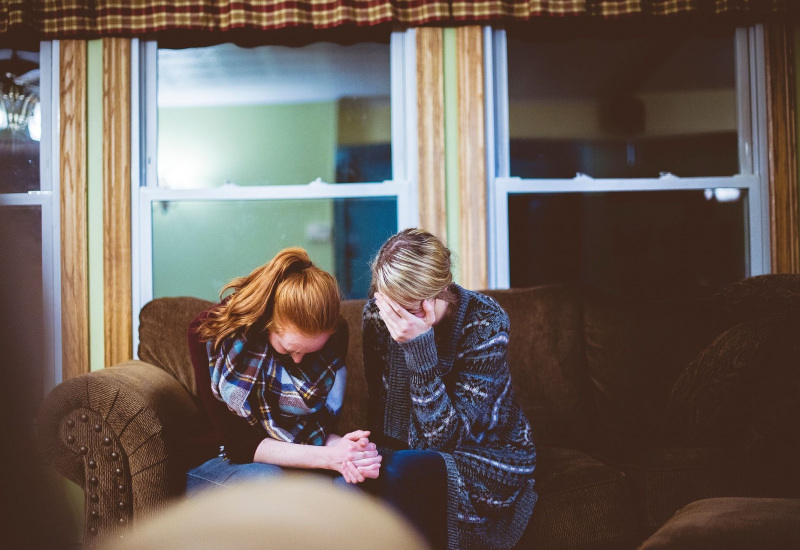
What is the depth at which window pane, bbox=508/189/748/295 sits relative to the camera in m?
2.90

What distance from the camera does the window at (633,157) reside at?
2889 mm

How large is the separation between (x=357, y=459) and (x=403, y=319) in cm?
36

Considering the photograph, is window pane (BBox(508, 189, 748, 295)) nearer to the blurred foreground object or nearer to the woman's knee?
the woman's knee

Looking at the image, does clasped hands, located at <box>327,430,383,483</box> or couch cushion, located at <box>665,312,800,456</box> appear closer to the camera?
clasped hands, located at <box>327,430,383,483</box>

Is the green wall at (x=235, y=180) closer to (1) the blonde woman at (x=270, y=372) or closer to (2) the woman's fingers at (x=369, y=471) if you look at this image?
(1) the blonde woman at (x=270, y=372)

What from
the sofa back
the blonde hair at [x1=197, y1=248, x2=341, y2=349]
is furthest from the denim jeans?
the sofa back

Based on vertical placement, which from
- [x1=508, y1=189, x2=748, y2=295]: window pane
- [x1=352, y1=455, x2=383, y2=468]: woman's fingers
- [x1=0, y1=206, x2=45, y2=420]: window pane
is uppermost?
[x1=508, y1=189, x2=748, y2=295]: window pane

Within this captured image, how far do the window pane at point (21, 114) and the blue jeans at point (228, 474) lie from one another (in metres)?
1.84

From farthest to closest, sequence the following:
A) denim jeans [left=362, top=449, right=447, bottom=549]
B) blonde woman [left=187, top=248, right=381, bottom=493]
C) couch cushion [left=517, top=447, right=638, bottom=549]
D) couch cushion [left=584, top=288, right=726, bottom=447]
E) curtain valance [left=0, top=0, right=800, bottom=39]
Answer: curtain valance [left=0, top=0, right=800, bottom=39] → couch cushion [left=584, top=288, right=726, bottom=447] → couch cushion [left=517, top=447, right=638, bottom=549] → blonde woman [left=187, top=248, right=381, bottom=493] → denim jeans [left=362, top=449, right=447, bottom=549]

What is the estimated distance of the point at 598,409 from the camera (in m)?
2.31

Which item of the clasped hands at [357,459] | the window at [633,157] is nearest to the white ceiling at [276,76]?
the window at [633,157]

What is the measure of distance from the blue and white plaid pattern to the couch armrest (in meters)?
0.20

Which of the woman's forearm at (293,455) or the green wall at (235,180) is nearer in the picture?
the woman's forearm at (293,455)

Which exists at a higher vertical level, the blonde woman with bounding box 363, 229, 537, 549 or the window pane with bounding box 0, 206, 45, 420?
the window pane with bounding box 0, 206, 45, 420
